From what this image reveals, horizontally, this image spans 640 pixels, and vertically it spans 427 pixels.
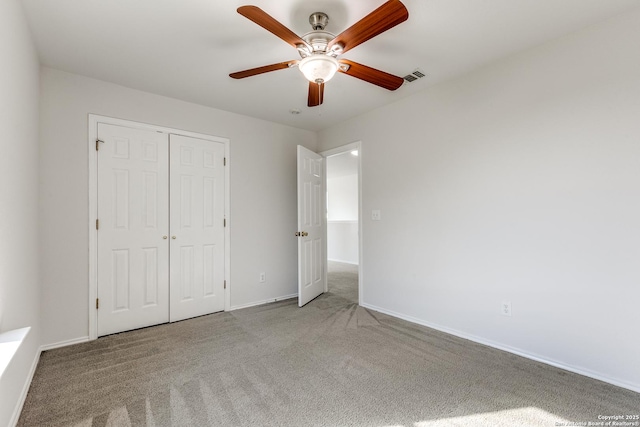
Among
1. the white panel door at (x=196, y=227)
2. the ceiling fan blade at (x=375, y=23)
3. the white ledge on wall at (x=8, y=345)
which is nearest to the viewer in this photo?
the white ledge on wall at (x=8, y=345)

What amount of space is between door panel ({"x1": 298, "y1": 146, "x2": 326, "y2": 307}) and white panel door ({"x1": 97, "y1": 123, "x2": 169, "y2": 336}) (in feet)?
4.95

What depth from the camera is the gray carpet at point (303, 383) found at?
1668mm

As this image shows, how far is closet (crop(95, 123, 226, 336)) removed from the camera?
2.84m

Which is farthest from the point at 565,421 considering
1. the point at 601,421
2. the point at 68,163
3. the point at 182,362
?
the point at 68,163

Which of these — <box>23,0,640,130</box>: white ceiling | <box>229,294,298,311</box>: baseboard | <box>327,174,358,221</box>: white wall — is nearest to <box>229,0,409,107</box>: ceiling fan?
<box>23,0,640,130</box>: white ceiling

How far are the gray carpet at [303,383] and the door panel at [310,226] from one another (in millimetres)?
953

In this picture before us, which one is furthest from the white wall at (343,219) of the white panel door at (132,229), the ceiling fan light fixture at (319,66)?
the ceiling fan light fixture at (319,66)

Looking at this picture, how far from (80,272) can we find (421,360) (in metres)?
3.05

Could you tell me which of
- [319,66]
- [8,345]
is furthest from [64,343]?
[319,66]

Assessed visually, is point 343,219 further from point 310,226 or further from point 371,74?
point 371,74

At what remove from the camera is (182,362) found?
7.55ft

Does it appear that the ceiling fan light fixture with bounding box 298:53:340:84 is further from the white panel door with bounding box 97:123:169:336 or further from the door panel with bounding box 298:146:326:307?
the white panel door with bounding box 97:123:169:336

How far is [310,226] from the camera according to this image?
400 centimetres

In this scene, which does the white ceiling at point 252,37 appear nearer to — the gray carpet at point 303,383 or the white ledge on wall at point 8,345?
the white ledge on wall at point 8,345
